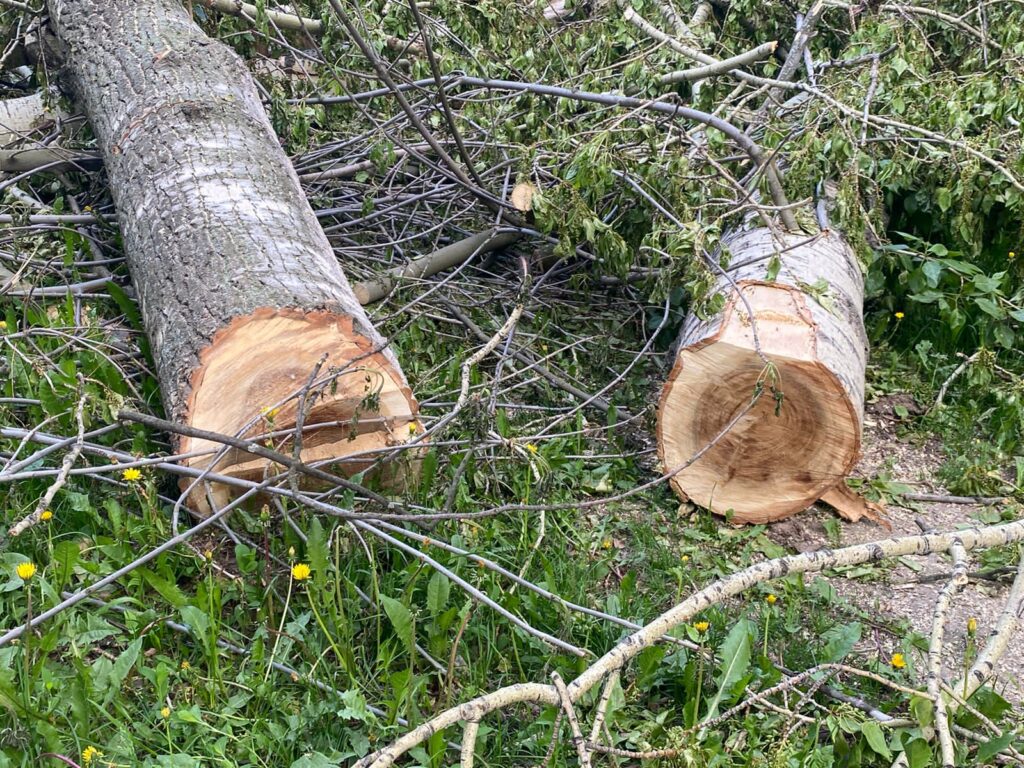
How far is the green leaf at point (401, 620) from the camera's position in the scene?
2.35 m

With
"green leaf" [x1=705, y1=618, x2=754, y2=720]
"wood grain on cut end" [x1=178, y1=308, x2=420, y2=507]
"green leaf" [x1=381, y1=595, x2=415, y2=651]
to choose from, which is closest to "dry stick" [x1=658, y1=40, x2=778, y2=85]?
"wood grain on cut end" [x1=178, y1=308, x2=420, y2=507]

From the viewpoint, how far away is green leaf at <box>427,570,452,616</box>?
8.01ft

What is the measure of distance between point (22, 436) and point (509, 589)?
54.9 inches

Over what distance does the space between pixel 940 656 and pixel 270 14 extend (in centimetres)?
390

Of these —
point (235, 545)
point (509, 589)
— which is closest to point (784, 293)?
point (509, 589)

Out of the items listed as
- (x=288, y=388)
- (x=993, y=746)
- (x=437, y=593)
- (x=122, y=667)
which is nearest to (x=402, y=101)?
(x=288, y=388)

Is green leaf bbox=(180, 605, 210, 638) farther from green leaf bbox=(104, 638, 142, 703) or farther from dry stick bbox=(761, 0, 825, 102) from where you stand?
dry stick bbox=(761, 0, 825, 102)

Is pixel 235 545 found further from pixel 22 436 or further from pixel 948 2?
pixel 948 2

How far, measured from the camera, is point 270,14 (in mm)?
4523

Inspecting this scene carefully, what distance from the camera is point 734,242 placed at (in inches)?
147

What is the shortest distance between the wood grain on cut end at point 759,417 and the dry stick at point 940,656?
28.5 inches

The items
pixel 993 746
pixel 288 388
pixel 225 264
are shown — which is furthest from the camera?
pixel 225 264


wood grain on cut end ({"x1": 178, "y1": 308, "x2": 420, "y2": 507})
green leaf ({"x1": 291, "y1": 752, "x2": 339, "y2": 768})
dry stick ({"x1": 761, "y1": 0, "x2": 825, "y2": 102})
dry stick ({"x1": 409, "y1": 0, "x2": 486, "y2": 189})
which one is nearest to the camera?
green leaf ({"x1": 291, "y1": 752, "x2": 339, "y2": 768})

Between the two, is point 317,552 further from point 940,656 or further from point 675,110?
point 675,110
